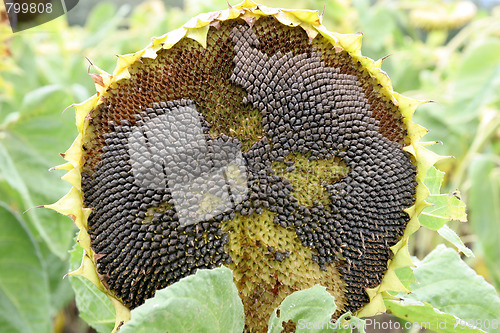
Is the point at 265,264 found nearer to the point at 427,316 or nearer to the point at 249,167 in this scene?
the point at 249,167

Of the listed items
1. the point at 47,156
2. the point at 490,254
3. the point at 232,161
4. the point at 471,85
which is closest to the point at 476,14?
the point at 471,85

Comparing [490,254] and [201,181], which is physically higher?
[201,181]

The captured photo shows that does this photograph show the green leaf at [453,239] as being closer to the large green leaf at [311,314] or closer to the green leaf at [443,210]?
the green leaf at [443,210]

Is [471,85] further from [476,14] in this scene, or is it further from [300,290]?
[476,14]

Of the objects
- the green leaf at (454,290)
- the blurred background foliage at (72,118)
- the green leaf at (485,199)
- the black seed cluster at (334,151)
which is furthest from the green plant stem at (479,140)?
the black seed cluster at (334,151)

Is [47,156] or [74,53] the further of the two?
[74,53]

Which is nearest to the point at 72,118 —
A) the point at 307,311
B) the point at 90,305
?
the point at 90,305
